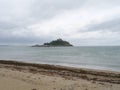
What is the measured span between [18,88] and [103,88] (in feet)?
13.8

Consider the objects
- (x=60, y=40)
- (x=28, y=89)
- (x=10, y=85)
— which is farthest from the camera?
(x=60, y=40)

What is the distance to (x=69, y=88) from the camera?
942 centimetres

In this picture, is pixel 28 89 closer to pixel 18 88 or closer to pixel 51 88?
pixel 18 88

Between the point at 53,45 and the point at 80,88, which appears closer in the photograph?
the point at 80,88

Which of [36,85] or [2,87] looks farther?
[36,85]

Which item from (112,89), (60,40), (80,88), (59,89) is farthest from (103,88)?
(60,40)

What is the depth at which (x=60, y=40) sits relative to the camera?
196375mm

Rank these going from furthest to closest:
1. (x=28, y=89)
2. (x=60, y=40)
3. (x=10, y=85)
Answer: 1. (x=60, y=40)
2. (x=10, y=85)
3. (x=28, y=89)

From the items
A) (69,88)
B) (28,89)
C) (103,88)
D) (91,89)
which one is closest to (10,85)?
(28,89)

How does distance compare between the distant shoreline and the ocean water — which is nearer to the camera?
the distant shoreline

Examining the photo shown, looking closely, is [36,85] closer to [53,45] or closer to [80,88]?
[80,88]

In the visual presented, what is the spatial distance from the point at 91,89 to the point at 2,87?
4.24 meters

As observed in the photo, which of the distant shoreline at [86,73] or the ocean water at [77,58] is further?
the ocean water at [77,58]

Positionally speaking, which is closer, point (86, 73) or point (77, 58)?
point (86, 73)
